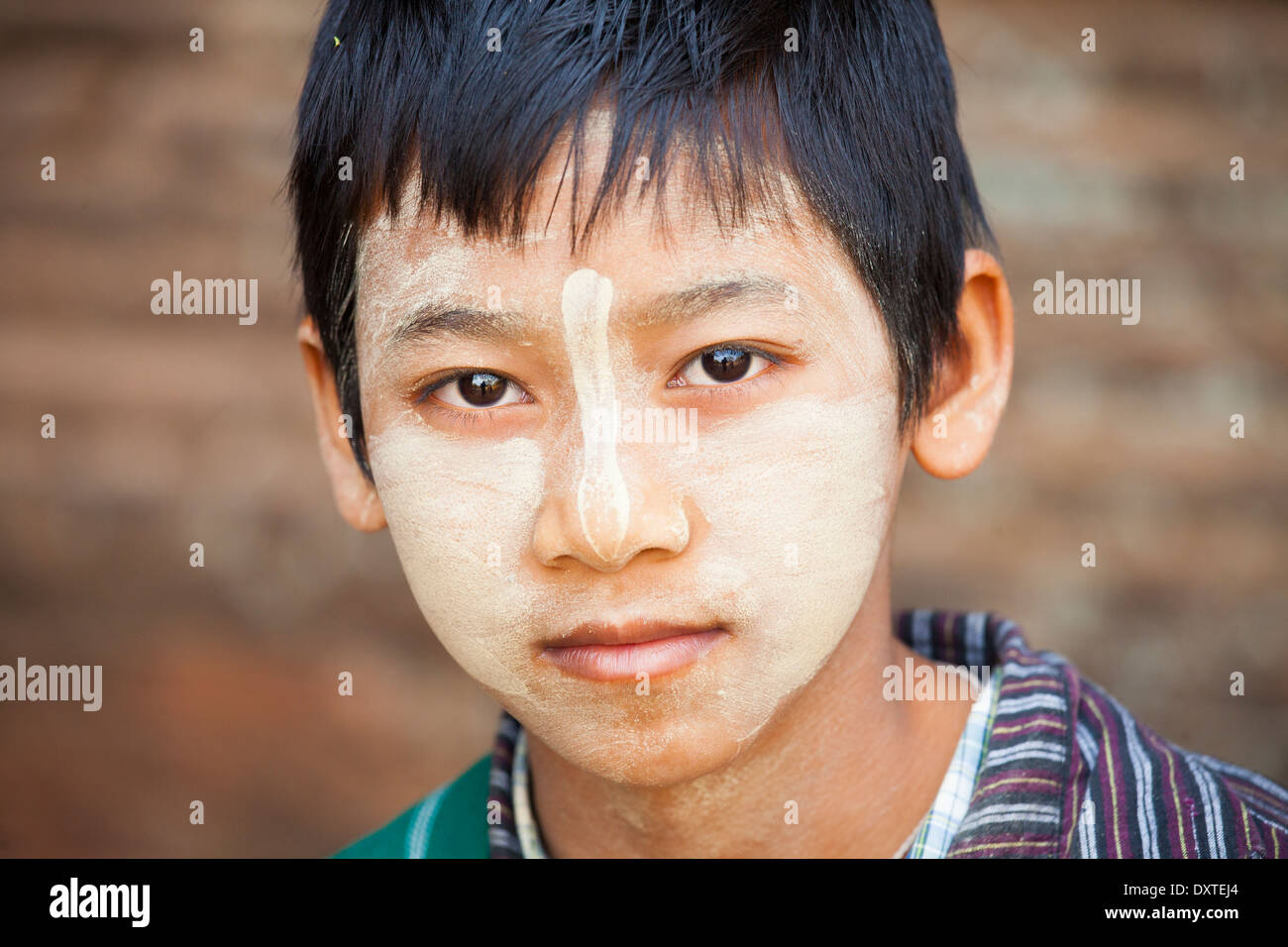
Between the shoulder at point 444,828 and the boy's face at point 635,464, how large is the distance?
47cm

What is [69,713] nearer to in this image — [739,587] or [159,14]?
[159,14]

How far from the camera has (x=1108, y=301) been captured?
338cm

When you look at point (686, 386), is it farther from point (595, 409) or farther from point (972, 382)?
point (972, 382)

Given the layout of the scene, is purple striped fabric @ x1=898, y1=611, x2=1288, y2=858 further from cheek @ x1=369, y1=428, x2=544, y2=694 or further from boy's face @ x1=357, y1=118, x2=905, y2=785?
cheek @ x1=369, y1=428, x2=544, y2=694

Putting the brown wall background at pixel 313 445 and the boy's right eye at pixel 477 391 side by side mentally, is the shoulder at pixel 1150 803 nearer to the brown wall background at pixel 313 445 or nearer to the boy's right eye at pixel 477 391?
the boy's right eye at pixel 477 391

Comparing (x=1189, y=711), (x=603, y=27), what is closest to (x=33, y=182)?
(x=603, y=27)

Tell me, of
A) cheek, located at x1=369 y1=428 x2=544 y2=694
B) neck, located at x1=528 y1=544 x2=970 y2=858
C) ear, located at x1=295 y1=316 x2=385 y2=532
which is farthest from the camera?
ear, located at x1=295 y1=316 x2=385 y2=532

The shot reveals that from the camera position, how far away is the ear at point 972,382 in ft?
6.00

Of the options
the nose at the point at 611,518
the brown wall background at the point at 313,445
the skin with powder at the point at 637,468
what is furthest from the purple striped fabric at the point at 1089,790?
the brown wall background at the point at 313,445

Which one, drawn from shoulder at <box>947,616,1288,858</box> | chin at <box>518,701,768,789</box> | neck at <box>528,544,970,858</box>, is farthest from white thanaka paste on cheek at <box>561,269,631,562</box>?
shoulder at <box>947,616,1288,858</box>

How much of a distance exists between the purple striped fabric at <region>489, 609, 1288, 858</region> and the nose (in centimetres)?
59

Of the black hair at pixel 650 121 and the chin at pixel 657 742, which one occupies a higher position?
the black hair at pixel 650 121

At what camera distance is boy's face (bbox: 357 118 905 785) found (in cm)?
148

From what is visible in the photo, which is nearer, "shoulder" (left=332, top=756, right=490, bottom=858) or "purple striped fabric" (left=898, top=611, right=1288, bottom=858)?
"purple striped fabric" (left=898, top=611, right=1288, bottom=858)
